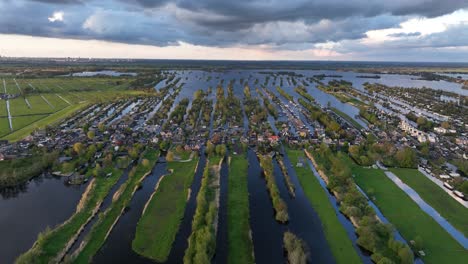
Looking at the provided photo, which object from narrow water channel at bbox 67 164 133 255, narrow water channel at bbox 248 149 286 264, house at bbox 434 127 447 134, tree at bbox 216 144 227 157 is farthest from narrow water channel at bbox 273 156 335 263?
house at bbox 434 127 447 134

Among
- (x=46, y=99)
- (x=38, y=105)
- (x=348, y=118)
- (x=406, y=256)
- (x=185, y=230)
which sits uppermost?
(x=46, y=99)

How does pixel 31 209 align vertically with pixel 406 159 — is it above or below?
below

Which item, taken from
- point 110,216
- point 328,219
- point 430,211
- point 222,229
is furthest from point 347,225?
point 110,216

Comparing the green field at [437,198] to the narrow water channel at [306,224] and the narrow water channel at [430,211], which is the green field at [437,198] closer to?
the narrow water channel at [430,211]

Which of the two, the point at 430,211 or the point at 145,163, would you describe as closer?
the point at 430,211

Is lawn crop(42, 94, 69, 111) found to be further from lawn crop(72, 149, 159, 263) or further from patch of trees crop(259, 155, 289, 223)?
patch of trees crop(259, 155, 289, 223)

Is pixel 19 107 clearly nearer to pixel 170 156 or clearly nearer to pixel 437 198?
pixel 170 156
